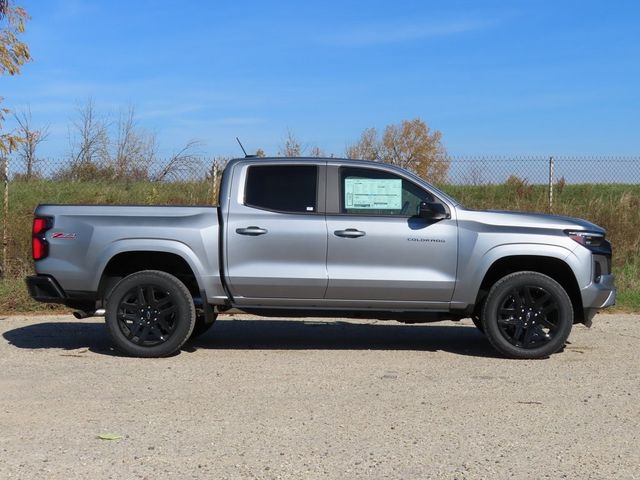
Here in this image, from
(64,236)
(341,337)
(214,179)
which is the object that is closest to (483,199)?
(214,179)

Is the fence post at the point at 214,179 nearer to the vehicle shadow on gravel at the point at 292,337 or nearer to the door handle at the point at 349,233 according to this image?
the vehicle shadow on gravel at the point at 292,337

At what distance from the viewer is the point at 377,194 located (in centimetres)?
777

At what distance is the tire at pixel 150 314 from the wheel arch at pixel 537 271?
9.38 feet

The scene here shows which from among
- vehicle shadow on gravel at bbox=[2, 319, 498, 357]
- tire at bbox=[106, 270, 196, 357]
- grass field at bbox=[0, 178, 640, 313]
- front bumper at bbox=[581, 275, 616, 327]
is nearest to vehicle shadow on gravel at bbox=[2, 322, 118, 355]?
vehicle shadow on gravel at bbox=[2, 319, 498, 357]

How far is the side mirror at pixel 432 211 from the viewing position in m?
7.46

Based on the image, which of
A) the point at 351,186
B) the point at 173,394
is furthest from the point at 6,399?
the point at 351,186

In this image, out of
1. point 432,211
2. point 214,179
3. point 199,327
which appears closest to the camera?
point 432,211

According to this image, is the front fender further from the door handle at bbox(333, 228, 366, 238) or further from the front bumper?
the door handle at bbox(333, 228, 366, 238)

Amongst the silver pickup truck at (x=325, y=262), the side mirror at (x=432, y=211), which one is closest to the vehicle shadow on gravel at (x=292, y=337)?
the silver pickup truck at (x=325, y=262)

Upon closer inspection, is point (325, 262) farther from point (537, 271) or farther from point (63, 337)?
point (63, 337)

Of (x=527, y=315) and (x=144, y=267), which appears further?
(x=144, y=267)

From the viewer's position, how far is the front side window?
7.70 m

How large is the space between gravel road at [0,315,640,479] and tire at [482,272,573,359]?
207mm

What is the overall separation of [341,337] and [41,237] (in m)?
3.42
